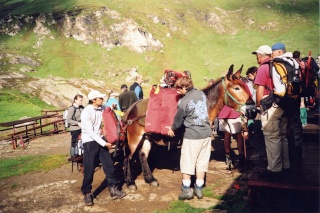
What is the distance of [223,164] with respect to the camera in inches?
323

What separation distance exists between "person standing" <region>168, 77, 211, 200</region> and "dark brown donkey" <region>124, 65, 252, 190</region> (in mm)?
851

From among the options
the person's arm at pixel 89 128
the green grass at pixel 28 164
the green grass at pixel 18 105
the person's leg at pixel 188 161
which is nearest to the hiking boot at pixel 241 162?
the person's leg at pixel 188 161

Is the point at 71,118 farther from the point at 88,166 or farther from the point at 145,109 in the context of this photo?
the point at 88,166

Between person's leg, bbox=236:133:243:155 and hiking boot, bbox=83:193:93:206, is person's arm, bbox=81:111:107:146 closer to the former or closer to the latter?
hiking boot, bbox=83:193:93:206

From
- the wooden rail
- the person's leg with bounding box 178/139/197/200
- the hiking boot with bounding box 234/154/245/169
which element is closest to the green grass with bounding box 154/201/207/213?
the person's leg with bounding box 178/139/197/200

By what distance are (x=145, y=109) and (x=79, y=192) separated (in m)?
2.77

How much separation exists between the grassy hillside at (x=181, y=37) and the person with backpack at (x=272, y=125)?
4155cm

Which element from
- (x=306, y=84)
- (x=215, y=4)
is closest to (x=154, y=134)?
(x=306, y=84)

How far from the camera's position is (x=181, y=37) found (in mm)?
71562

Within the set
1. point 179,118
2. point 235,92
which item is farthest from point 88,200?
point 235,92

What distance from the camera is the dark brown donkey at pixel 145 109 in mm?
6094

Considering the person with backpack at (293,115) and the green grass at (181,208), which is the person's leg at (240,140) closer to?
the person with backpack at (293,115)

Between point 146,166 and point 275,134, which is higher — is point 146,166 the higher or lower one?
the lower one

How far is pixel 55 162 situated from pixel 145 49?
58606mm
